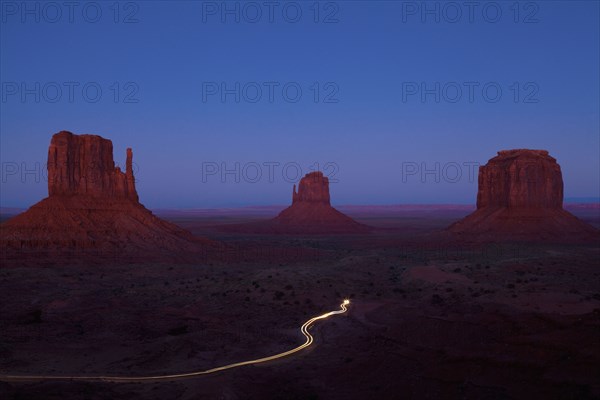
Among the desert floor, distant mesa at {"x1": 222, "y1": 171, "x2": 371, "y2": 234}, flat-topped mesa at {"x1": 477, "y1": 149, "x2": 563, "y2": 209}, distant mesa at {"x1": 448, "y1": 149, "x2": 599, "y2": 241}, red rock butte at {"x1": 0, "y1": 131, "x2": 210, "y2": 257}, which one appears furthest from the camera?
distant mesa at {"x1": 222, "y1": 171, "x2": 371, "y2": 234}

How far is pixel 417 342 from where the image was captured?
16125mm

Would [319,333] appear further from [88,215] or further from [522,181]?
[522,181]

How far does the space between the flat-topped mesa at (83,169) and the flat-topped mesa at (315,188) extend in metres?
75.8

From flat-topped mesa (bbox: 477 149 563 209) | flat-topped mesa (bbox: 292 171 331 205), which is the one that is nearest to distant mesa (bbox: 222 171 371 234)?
flat-topped mesa (bbox: 292 171 331 205)

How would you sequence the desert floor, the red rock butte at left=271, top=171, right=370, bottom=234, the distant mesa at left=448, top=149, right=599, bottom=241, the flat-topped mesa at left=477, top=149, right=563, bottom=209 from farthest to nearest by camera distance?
the red rock butte at left=271, top=171, right=370, bottom=234, the flat-topped mesa at left=477, top=149, right=563, bottom=209, the distant mesa at left=448, top=149, right=599, bottom=241, the desert floor

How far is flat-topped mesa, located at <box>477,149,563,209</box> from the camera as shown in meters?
76.1

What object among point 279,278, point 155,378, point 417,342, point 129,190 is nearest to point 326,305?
point 279,278

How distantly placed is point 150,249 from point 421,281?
32266 millimetres

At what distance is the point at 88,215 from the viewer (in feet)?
183

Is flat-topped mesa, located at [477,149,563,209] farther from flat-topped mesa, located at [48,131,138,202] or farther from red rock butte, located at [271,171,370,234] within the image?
flat-topped mesa, located at [48,131,138,202]

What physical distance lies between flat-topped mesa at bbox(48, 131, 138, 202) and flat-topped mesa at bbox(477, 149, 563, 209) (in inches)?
2280

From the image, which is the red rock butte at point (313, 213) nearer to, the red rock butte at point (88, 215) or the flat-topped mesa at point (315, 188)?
the flat-topped mesa at point (315, 188)

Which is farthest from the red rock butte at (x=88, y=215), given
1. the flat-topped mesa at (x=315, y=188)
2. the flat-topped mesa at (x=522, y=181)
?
the flat-topped mesa at (x=315, y=188)

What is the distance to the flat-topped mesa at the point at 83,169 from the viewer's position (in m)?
56.6
